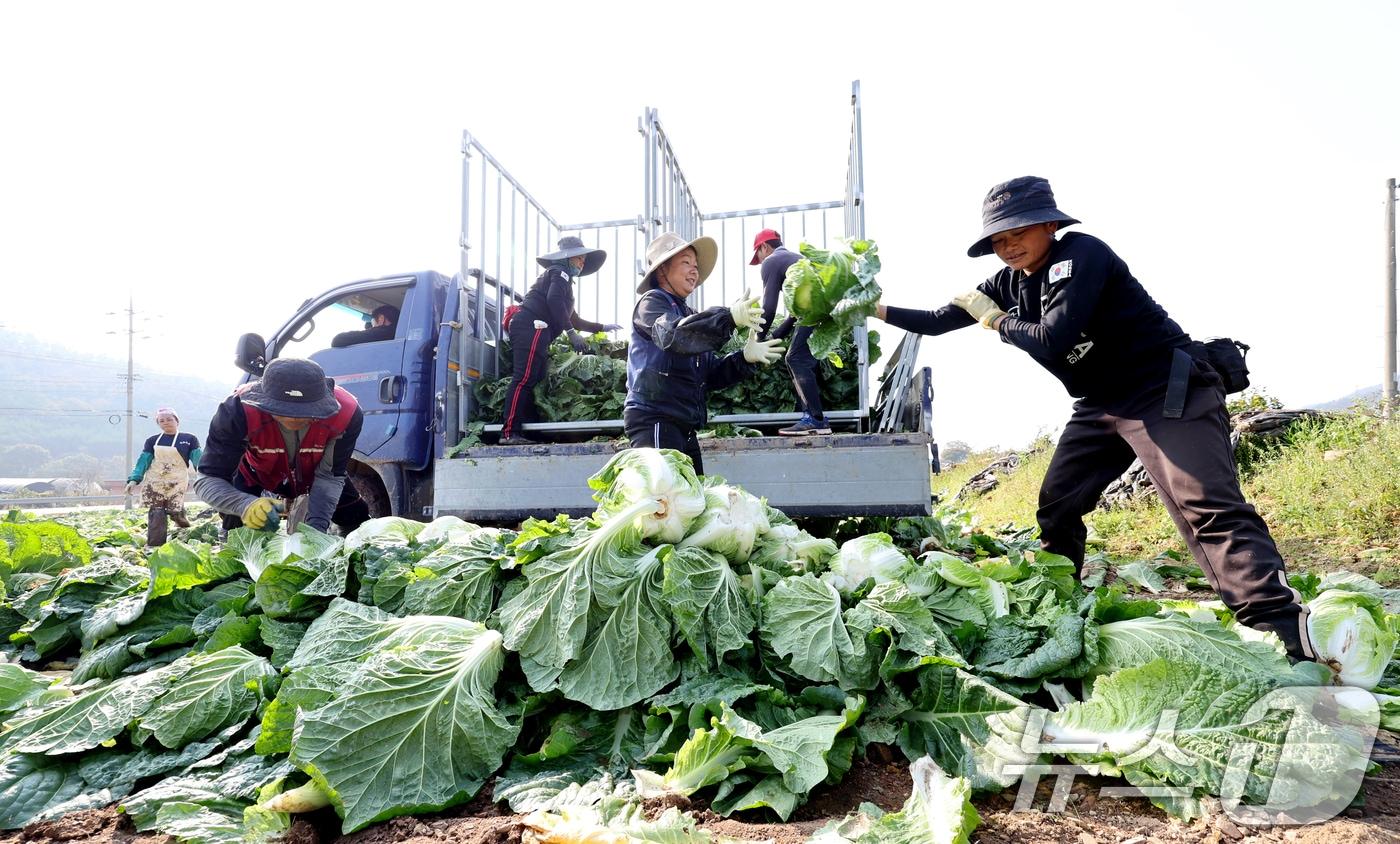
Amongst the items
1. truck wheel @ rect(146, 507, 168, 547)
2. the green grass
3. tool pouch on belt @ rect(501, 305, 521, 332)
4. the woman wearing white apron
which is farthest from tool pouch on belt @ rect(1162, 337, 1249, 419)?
the woman wearing white apron

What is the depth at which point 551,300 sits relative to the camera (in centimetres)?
627

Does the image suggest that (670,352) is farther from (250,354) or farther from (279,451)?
(250,354)

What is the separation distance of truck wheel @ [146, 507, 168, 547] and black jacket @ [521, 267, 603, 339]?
216 inches

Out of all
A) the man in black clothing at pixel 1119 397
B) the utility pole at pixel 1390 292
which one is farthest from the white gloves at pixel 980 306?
the utility pole at pixel 1390 292

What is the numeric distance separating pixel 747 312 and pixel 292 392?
2.75m

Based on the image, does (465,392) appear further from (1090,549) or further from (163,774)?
(1090,549)

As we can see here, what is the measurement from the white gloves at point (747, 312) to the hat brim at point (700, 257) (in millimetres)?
537

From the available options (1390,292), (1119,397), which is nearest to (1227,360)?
(1119,397)

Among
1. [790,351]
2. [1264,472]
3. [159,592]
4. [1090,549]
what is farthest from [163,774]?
[1264,472]

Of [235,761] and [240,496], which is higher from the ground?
[240,496]

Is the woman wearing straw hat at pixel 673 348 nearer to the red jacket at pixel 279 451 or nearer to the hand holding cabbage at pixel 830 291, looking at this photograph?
the hand holding cabbage at pixel 830 291

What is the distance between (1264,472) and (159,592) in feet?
32.2

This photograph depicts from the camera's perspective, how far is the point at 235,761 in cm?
217

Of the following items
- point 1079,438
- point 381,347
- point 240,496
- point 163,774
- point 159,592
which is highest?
point 381,347
